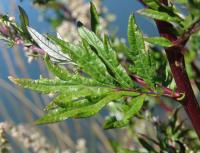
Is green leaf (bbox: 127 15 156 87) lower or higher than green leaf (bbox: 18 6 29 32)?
lower

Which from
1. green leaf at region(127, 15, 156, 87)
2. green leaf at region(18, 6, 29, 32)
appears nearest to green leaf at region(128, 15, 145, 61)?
green leaf at region(127, 15, 156, 87)

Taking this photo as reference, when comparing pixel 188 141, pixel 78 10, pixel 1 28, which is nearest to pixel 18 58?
pixel 78 10

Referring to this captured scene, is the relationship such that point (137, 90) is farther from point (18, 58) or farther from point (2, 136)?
point (18, 58)

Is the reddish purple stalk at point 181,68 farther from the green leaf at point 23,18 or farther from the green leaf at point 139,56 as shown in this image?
the green leaf at point 23,18

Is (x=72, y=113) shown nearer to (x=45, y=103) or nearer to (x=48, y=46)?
(x=48, y=46)

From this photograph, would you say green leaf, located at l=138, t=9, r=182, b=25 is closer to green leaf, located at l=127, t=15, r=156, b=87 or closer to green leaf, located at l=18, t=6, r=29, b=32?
green leaf, located at l=127, t=15, r=156, b=87

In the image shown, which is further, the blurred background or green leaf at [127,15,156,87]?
the blurred background

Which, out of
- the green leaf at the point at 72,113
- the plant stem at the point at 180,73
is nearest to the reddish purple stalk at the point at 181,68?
the plant stem at the point at 180,73

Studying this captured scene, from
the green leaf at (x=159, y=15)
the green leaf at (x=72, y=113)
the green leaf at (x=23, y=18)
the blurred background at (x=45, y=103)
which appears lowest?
the blurred background at (x=45, y=103)
